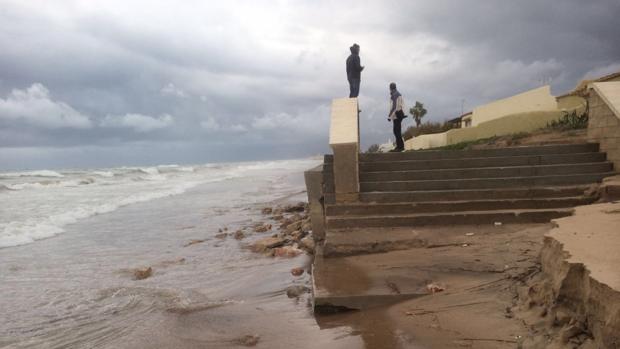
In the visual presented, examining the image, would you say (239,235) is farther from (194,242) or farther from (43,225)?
(43,225)

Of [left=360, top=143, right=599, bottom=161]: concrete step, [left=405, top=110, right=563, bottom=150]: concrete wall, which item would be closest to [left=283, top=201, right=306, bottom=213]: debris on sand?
[left=360, top=143, right=599, bottom=161]: concrete step

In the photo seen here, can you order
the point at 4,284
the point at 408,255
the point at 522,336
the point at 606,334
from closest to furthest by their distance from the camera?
1. the point at 606,334
2. the point at 522,336
3. the point at 408,255
4. the point at 4,284

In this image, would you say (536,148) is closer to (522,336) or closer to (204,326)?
(522,336)

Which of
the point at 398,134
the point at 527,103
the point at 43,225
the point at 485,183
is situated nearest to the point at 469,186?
the point at 485,183

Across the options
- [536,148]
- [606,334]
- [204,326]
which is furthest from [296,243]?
[606,334]

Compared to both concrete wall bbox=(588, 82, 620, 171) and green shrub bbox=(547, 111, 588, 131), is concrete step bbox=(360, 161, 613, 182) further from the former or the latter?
green shrub bbox=(547, 111, 588, 131)

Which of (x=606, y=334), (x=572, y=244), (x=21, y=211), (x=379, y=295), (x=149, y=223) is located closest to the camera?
(x=606, y=334)

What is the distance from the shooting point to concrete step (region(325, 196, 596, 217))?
6.66 meters

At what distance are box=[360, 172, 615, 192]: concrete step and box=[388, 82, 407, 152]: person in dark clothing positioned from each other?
3.26m

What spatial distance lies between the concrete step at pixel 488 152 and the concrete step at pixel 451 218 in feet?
5.65

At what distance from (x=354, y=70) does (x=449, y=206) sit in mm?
4904

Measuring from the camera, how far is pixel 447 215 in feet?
21.2

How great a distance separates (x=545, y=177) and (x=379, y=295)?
4263 mm

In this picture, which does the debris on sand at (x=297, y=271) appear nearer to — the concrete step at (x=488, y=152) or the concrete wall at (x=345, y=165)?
the concrete wall at (x=345, y=165)
